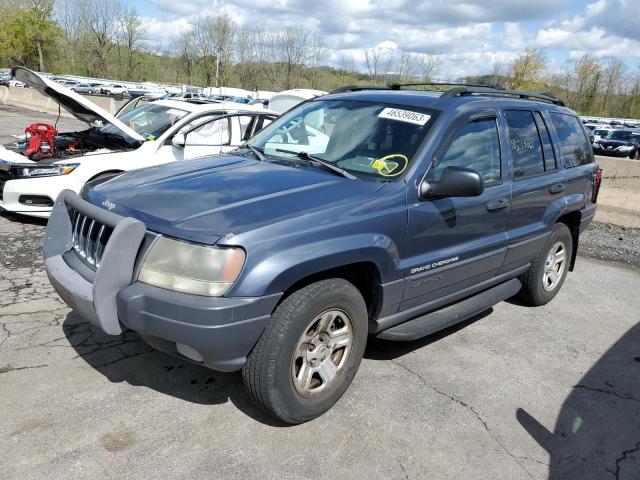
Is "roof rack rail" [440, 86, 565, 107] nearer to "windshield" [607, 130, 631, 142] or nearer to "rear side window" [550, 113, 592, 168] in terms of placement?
"rear side window" [550, 113, 592, 168]

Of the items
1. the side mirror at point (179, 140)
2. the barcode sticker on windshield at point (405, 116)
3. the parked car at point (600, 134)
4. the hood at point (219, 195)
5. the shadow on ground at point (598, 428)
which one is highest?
the barcode sticker on windshield at point (405, 116)

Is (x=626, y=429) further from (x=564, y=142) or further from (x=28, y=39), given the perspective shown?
Result: (x=28, y=39)

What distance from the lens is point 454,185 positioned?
3312 mm

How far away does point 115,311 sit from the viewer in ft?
9.07

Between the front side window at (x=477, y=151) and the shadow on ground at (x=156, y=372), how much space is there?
1.89 metres

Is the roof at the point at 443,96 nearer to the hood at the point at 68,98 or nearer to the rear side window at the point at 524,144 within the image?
the rear side window at the point at 524,144

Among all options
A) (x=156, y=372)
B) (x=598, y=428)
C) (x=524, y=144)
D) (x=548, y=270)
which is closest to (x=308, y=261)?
(x=156, y=372)

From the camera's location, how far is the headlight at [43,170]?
6.37 meters

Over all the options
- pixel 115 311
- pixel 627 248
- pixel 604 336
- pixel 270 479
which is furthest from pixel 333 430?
pixel 627 248

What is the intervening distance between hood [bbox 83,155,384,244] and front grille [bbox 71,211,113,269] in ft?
0.41

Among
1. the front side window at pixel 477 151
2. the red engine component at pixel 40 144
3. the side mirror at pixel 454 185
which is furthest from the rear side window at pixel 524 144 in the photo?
the red engine component at pixel 40 144

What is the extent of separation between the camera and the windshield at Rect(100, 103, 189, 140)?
7.53 m

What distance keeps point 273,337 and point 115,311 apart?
818 millimetres

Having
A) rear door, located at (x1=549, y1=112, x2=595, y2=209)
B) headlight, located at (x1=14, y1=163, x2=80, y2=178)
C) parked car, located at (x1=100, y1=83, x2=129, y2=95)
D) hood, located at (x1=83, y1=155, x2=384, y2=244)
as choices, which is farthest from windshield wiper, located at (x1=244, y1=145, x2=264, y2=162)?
parked car, located at (x1=100, y1=83, x2=129, y2=95)
